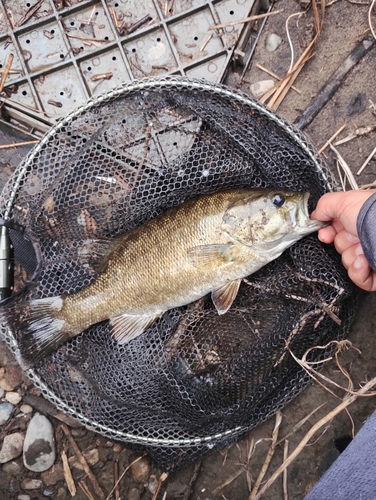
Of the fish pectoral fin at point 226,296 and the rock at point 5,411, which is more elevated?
the fish pectoral fin at point 226,296

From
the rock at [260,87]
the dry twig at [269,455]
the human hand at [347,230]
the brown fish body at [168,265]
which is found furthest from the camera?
the rock at [260,87]

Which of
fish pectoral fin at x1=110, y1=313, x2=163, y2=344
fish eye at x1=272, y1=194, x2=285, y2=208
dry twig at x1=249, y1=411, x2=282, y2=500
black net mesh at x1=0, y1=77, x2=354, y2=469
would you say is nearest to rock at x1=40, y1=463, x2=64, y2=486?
black net mesh at x1=0, y1=77, x2=354, y2=469

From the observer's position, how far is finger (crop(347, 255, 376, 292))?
93.5 inches

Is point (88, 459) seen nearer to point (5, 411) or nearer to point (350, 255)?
point (5, 411)

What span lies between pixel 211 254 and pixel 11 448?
1.65 m

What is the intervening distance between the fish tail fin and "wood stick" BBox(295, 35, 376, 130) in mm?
1671

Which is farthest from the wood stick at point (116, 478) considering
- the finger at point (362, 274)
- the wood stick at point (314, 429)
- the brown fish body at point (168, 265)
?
the finger at point (362, 274)

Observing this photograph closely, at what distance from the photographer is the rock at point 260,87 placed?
302 centimetres

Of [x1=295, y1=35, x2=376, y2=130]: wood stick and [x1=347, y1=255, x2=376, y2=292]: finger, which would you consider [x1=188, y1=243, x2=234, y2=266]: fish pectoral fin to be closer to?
[x1=347, y1=255, x2=376, y2=292]: finger

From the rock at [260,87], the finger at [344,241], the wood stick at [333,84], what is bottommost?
the finger at [344,241]

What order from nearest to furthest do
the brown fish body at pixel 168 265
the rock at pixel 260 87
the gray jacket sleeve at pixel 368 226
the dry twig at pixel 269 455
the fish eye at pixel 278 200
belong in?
the gray jacket sleeve at pixel 368 226
the fish eye at pixel 278 200
the brown fish body at pixel 168 265
the dry twig at pixel 269 455
the rock at pixel 260 87

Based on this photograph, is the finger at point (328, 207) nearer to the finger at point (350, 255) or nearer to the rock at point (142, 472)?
the finger at point (350, 255)

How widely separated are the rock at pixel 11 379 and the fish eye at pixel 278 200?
1.76 meters

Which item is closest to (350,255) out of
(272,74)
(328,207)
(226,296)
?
(328,207)
